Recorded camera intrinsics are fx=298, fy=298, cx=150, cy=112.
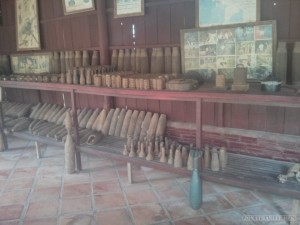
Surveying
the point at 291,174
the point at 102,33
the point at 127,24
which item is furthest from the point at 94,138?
the point at 291,174

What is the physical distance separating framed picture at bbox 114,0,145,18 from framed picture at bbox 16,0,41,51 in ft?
5.97

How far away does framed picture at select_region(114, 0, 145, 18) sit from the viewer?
Result: 3934mm

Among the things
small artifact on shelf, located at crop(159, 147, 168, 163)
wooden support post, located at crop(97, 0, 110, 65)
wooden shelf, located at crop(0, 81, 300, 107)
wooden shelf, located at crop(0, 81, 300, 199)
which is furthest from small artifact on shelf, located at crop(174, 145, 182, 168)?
wooden support post, located at crop(97, 0, 110, 65)

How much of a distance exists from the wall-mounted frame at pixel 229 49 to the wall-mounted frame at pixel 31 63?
8.64 feet

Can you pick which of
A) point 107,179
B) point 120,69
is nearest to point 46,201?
point 107,179

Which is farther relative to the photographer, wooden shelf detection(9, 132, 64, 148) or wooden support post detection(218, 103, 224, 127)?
wooden shelf detection(9, 132, 64, 148)

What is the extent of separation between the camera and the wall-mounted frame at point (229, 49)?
315 centimetres

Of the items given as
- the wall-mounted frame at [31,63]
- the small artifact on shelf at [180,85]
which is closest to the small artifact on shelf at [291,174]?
the small artifact on shelf at [180,85]

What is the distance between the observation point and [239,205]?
302cm

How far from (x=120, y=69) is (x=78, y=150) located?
49.7 inches

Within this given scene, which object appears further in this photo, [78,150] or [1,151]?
[1,151]

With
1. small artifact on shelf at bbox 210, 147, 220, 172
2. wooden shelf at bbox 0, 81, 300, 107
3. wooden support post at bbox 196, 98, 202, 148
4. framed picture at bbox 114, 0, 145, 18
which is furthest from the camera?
framed picture at bbox 114, 0, 145, 18

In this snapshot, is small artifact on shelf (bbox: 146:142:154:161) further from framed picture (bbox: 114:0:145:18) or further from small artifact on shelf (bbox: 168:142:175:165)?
framed picture (bbox: 114:0:145:18)

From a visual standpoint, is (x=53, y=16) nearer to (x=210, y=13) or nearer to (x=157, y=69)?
(x=157, y=69)
